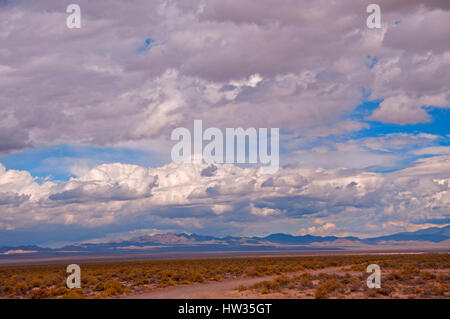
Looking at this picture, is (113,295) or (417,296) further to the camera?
(113,295)

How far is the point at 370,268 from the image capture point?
181 feet

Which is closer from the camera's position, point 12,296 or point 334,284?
point 334,284

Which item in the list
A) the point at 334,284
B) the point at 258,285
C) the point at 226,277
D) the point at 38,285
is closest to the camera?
the point at 334,284

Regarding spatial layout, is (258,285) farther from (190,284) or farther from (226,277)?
(226,277)

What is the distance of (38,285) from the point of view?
145 ft

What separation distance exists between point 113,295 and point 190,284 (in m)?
10.5

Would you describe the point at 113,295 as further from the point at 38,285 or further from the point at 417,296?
the point at 417,296
